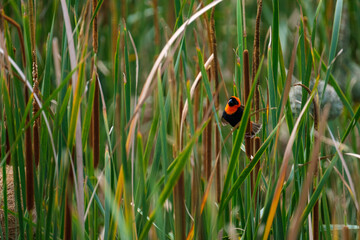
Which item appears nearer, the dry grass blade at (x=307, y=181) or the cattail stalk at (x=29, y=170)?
the dry grass blade at (x=307, y=181)

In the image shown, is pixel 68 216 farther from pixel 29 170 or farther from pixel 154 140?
pixel 154 140

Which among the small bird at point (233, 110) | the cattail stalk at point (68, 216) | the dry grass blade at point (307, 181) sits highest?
the small bird at point (233, 110)

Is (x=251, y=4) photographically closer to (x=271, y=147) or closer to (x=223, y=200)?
(x=271, y=147)

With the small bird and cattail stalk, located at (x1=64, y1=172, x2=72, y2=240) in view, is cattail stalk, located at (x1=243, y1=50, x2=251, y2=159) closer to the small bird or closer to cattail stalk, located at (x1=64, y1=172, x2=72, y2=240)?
the small bird

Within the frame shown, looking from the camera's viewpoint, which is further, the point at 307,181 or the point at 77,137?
the point at 77,137

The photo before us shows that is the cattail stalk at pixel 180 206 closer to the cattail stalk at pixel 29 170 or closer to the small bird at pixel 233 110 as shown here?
the small bird at pixel 233 110

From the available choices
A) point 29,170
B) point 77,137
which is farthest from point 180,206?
point 29,170

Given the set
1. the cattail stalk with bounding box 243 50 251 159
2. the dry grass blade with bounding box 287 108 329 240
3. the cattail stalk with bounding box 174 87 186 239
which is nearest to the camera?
the dry grass blade with bounding box 287 108 329 240

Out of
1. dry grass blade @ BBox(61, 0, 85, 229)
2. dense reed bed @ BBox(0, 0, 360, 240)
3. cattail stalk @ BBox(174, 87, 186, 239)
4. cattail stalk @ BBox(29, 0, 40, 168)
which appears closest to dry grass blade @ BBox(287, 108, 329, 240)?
dense reed bed @ BBox(0, 0, 360, 240)

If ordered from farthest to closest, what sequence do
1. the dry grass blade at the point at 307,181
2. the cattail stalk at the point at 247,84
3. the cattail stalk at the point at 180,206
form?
the cattail stalk at the point at 247,84 < the cattail stalk at the point at 180,206 < the dry grass blade at the point at 307,181

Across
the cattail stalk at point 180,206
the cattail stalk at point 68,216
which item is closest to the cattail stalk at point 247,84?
the cattail stalk at point 180,206

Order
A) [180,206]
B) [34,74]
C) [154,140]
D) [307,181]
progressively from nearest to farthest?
[307,181] < [180,206] < [34,74] < [154,140]

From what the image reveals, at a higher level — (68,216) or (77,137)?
(77,137)

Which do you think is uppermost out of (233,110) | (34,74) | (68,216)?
(34,74)
